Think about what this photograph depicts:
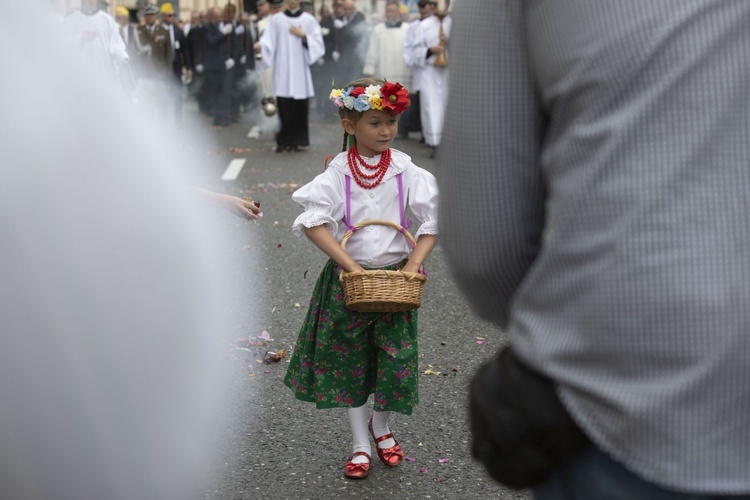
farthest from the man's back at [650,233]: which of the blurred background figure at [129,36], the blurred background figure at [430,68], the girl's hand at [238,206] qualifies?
the blurred background figure at [129,36]

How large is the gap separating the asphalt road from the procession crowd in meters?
3.95

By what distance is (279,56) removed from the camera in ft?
51.4

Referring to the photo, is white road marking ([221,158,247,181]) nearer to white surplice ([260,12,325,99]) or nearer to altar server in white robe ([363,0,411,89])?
white surplice ([260,12,325,99])

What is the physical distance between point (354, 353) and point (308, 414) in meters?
0.80

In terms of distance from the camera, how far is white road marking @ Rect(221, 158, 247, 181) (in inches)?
472

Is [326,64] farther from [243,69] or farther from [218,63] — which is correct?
[218,63]

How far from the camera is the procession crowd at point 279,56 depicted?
1454cm

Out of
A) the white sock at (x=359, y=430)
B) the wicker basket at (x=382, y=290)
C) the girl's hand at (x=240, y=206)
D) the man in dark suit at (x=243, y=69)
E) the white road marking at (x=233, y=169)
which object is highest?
the girl's hand at (x=240, y=206)

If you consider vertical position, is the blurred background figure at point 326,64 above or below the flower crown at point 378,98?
below

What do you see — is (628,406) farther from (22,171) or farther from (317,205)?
(317,205)

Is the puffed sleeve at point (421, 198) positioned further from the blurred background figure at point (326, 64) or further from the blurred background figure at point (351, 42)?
the blurred background figure at point (351, 42)

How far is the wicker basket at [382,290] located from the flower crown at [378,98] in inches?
22.5

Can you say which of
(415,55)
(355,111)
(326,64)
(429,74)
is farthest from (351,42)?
Answer: (355,111)

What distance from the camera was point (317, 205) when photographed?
3.68 metres
